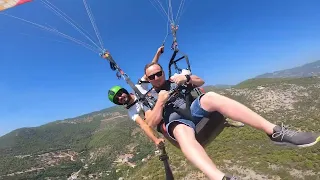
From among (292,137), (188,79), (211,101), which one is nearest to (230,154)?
(188,79)

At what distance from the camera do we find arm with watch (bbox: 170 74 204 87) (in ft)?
17.3

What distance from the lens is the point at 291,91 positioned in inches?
3433

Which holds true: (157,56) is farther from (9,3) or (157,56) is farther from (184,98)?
(9,3)

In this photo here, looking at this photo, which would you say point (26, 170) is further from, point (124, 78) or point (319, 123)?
point (124, 78)

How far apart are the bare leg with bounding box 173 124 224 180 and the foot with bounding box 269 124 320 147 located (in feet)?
3.38

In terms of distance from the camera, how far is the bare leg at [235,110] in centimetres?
A: 448

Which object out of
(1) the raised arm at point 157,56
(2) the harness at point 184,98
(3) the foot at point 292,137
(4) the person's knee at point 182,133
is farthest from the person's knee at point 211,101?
(1) the raised arm at point 157,56

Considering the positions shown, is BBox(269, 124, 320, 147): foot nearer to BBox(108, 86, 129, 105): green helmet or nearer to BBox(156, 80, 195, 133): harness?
BBox(156, 80, 195, 133): harness

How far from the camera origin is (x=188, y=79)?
5.43m

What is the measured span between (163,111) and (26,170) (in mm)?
178416

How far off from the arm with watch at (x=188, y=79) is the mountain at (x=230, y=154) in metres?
17.1

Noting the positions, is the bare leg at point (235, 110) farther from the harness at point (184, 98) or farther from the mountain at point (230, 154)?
the mountain at point (230, 154)

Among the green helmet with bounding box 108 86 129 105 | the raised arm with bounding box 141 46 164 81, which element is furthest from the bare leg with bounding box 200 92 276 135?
the raised arm with bounding box 141 46 164 81

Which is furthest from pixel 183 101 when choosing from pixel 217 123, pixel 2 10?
pixel 2 10
